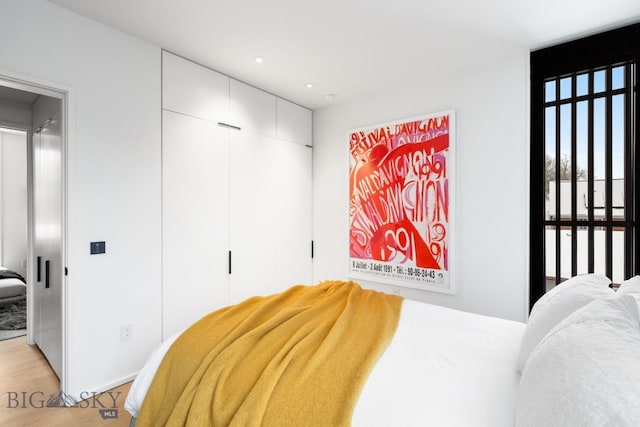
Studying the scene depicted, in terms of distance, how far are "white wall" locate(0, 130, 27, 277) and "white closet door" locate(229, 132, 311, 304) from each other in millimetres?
4093

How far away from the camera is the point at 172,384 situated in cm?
142

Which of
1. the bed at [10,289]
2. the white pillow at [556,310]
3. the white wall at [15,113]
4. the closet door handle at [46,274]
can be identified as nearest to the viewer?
the white pillow at [556,310]

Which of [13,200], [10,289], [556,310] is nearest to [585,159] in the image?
[556,310]

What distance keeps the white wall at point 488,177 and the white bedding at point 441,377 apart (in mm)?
1020

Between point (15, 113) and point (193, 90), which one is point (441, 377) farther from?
point (15, 113)

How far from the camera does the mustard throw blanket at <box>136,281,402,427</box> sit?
109 centimetres

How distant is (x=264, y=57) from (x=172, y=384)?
2.54 meters

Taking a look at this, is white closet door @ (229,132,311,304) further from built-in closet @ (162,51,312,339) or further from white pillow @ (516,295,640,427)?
white pillow @ (516,295,640,427)

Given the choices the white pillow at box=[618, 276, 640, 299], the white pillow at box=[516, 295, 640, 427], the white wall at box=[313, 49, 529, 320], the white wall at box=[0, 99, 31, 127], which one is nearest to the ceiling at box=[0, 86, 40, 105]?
the white wall at box=[0, 99, 31, 127]

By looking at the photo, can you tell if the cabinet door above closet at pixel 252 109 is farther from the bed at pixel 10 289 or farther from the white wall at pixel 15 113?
the bed at pixel 10 289

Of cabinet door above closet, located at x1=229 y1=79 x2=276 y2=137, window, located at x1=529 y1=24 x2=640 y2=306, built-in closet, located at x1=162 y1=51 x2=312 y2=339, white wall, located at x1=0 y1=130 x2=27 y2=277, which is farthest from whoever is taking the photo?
white wall, located at x1=0 y1=130 x2=27 y2=277

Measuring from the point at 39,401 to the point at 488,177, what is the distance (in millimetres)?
3929

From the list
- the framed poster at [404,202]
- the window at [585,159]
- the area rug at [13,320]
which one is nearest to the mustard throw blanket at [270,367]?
the framed poster at [404,202]

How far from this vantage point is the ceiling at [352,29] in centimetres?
210
